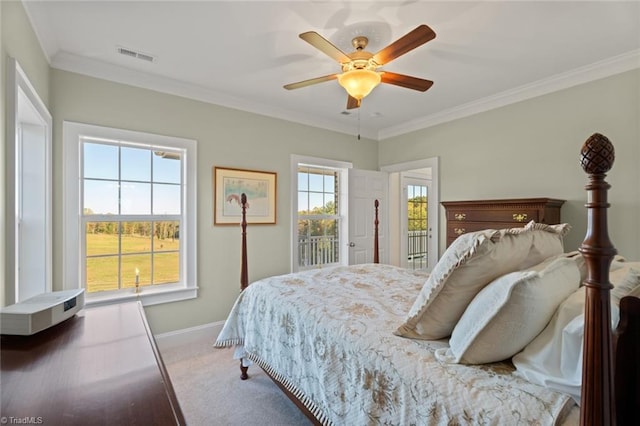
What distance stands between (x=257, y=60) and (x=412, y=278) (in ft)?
7.66

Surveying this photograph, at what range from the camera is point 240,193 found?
358cm

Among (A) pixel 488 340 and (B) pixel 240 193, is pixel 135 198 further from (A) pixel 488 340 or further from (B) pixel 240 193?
(A) pixel 488 340

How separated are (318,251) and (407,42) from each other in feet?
10.2

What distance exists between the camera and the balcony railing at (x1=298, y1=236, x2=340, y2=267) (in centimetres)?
425

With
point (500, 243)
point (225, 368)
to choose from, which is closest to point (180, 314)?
point (225, 368)

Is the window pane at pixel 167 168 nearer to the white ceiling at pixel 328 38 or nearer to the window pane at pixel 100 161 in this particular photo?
the window pane at pixel 100 161

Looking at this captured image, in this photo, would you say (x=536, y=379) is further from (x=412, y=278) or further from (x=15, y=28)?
(x=15, y=28)

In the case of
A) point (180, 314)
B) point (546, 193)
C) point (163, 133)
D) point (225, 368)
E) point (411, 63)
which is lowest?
point (225, 368)

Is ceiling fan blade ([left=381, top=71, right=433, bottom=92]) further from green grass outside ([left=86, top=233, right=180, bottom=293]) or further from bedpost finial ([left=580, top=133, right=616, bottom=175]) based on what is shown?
green grass outside ([left=86, top=233, right=180, bottom=293])

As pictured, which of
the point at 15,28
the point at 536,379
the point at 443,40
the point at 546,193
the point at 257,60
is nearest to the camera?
the point at 536,379

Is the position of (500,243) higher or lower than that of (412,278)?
higher

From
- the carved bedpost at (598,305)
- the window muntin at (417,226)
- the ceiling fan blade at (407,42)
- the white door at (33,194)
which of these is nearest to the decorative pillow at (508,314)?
the carved bedpost at (598,305)

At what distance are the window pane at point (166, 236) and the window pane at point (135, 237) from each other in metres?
0.07

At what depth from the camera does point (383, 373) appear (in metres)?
1.19
